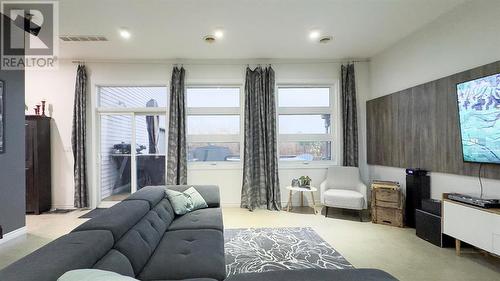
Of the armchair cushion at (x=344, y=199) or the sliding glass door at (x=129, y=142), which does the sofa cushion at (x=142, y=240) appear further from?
the sliding glass door at (x=129, y=142)

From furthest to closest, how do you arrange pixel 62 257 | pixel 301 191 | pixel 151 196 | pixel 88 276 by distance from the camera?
pixel 301 191, pixel 151 196, pixel 62 257, pixel 88 276

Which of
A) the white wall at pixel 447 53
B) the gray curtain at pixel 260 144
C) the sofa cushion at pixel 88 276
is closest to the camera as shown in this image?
the sofa cushion at pixel 88 276

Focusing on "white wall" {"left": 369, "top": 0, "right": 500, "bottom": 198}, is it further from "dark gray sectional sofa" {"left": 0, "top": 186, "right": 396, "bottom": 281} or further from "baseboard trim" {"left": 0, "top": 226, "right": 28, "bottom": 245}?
"baseboard trim" {"left": 0, "top": 226, "right": 28, "bottom": 245}

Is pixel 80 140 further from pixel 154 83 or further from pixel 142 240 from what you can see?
pixel 142 240

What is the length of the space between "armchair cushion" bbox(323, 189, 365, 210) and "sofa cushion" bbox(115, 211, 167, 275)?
2.93 metres

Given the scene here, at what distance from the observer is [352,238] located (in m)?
3.40

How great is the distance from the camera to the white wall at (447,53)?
112 inches

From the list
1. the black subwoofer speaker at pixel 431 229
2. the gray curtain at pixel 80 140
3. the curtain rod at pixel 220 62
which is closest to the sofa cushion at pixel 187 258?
the black subwoofer speaker at pixel 431 229

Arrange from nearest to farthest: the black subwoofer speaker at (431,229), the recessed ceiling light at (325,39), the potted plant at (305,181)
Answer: the black subwoofer speaker at (431,229)
the recessed ceiling light at (325,39)
the potted plant at (305,181)

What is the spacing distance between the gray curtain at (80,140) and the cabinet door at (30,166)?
1.94ft

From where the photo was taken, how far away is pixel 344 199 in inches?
165

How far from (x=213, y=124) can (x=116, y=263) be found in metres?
3.94

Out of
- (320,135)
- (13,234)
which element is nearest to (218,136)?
(320,135)

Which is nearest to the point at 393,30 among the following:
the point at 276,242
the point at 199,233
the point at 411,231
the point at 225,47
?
the point at 225,47
